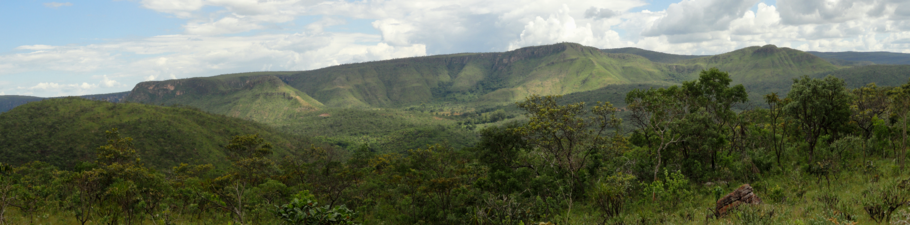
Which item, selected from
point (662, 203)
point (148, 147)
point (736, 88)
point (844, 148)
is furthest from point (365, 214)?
point (148, 147)

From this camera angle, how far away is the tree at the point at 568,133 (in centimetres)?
2373

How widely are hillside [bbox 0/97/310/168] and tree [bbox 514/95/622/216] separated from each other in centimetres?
10024

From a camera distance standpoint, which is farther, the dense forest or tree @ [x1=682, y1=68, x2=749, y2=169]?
tree @ [x1=682, y1=68, x2=749, y2=169]

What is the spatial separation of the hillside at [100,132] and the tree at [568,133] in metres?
100

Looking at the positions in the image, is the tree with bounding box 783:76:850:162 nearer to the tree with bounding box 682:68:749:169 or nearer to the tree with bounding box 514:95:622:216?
the tree with bounding box 682:68:749:169

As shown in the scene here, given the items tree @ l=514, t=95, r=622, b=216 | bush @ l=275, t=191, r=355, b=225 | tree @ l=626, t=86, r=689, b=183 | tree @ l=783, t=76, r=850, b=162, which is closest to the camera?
bush @ l=275, t=191, r=355, b=225

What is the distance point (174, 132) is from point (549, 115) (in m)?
121

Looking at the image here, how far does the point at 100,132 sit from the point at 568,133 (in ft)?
412

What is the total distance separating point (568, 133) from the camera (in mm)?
24250

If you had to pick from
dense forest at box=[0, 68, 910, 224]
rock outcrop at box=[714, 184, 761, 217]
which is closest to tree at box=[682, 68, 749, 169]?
dense forest at box=[0, 68, 910, 224]

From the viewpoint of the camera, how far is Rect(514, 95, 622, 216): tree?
23.7 m

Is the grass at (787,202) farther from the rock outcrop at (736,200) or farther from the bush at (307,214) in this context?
the bush at (307,214)

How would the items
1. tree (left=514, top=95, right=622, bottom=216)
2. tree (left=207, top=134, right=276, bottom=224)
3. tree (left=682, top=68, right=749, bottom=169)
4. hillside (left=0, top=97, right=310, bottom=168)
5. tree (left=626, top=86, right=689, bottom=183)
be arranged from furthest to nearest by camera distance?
hillside (left=0, top=97, right=310, bottom=168) < tree (left=207, top=134, right=276, bottom=224) < tree (left=682, top=68, right=749, bottom=169) < tree (left=626, top=86, right=689, bottom=183) < tree (left=514, top=95, right=622, bottom=216)

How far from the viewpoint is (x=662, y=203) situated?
19156 millimetres
